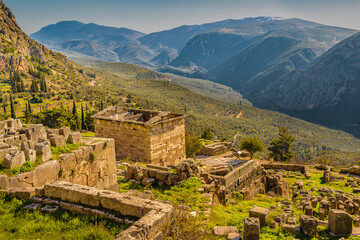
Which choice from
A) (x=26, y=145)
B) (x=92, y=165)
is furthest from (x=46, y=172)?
(x=92, y=165)

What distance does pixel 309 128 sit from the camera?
125m

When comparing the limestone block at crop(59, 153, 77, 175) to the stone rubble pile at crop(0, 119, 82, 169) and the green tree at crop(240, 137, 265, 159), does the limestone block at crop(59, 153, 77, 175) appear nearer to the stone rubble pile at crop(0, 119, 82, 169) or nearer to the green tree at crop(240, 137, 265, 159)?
the stone rubble pile at crop(0, 119, 82, 169)

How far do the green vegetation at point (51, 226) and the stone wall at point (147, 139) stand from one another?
11.6 m

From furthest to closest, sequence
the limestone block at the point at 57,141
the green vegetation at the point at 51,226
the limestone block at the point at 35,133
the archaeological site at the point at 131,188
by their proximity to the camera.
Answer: the limestone block at the point at 35,133 < the limestone block at the point at 57,141 < the archaeological site at the point at 131,188 < the green vegetation at the point at 51,226

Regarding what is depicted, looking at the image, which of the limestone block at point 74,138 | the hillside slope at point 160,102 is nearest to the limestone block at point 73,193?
the limestone block at point 74,138

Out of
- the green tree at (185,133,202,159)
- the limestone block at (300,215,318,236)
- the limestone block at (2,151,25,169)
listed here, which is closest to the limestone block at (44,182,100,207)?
the limestone block at (2,151,25,169)

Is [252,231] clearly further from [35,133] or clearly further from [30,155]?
[35,133]

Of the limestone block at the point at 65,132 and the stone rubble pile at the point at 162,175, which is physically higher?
the limestone block at the point at 65,132

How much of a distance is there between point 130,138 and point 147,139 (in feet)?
4.92

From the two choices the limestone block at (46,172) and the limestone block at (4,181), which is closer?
the limestone block at (4,181)

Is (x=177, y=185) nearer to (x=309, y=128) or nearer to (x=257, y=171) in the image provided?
(x=257, y=171)

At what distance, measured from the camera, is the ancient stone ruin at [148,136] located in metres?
17.8

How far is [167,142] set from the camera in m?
19.2

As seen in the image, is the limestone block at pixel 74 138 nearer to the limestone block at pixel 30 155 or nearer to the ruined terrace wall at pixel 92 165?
the ruined terrace wall at pixel 92 165
